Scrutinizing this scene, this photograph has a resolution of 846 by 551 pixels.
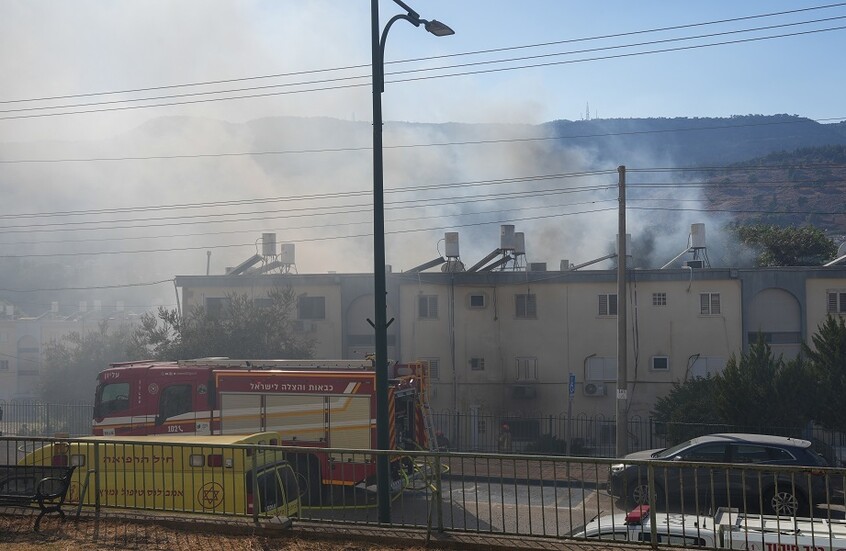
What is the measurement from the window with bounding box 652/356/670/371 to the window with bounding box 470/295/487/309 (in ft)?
20.8

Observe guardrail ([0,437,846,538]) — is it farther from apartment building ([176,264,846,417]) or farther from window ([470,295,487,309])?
window ([470,295,487,309])

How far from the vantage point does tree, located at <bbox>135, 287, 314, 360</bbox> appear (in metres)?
30.3

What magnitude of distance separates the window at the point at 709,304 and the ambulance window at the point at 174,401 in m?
19.4

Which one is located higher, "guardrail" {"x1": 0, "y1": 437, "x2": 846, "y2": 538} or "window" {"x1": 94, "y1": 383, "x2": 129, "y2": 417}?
"window" {"x1": 94, "y1": 383, "x2": 129, "y2": 417}

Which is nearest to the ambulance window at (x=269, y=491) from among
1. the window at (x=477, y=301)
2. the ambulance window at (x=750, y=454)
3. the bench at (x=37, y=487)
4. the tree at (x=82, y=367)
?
the bench at (x=37, y=487)

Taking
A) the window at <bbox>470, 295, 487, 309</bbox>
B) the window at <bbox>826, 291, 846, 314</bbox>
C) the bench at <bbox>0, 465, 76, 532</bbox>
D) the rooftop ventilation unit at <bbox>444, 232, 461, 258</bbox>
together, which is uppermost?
the rooftop ventilation unit at <bbox>444, 232, 461, 258</bbox>

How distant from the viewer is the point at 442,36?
485 inches

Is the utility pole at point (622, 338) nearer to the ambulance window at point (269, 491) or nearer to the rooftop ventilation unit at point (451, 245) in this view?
the ambulance window at point (269, 491)

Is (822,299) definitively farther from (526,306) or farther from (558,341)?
(526,306)

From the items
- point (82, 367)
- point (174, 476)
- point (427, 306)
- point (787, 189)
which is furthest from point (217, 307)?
point (787, 189)

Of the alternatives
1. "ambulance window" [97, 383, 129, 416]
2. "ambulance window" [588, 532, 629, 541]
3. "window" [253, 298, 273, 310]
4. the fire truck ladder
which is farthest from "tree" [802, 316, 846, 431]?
"window" [253, 298, 273, 310]

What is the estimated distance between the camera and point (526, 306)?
31.6 m

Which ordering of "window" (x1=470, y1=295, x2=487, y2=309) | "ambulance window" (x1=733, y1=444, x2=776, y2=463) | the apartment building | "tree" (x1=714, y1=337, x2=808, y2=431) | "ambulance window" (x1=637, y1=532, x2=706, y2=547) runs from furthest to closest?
"window" (x1=470, y1=295, x2=487, y2=309) < the apartment building < "tree" (x1=714, y1=337, x2=808, y2=431) < "ambulance window" (x1=733, y1=444, x2=776, y2=463) < "ambulance window" (x1=637, y1=532, x2=706, y2=547)

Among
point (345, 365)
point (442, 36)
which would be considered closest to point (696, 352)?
point (345, 365)
